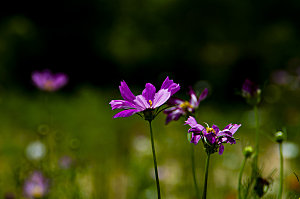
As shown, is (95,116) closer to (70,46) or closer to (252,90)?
(252,90)

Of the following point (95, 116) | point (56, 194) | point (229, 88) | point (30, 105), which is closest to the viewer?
point (56, 194)

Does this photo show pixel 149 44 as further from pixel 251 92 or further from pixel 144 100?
pixel 144 100

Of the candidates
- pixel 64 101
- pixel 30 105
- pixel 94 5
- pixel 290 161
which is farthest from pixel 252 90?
pixel 94 5

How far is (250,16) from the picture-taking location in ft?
21.4

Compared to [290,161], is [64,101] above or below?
above

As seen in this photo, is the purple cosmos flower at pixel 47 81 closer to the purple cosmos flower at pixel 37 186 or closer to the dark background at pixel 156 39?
the purple cosmos flower at pixel 37 186

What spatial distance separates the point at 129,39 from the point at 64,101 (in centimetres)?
190

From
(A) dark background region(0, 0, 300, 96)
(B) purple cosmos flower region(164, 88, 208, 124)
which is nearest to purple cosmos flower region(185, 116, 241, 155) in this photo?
(B) purple cosmos flower region(164, 88, 208, 124)

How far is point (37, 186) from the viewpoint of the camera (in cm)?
119

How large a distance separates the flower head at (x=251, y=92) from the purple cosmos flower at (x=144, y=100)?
0.21 meters

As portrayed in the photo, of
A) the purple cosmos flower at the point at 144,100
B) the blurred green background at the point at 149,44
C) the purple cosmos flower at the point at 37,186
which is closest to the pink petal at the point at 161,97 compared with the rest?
the purple cosmos flower at the point at 144,100

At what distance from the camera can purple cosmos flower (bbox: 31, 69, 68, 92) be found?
1598 mm

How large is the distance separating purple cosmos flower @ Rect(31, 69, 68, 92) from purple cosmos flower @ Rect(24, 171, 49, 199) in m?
0.48

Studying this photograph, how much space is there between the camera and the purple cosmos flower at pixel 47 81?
1.60 meters
